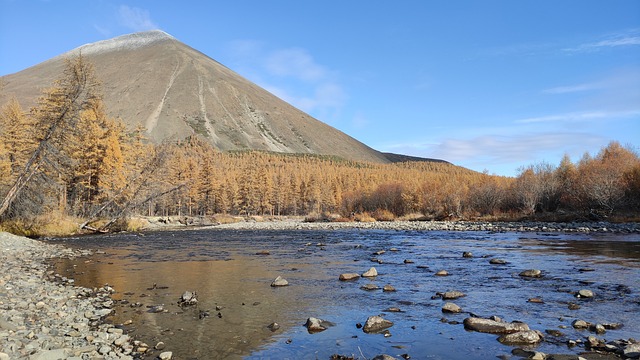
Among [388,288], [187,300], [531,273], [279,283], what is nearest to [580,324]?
[388,288]

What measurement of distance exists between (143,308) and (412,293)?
7797 millimetres

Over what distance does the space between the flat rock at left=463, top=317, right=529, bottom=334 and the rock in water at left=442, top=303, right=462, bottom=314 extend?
3.79 ft

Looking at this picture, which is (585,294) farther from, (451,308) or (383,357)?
(383,357)

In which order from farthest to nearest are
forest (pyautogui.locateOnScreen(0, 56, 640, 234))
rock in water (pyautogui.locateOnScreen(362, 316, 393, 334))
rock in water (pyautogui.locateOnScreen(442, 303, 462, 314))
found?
forest (pyautogui.locateOnScreen(0, 56, 640, 234)) → rock in water (pyautogui.locateOnScreen(442, 303, 462, 314)) → rock in water (pyautogui.locateOnScreen(362, 316, 393, 334))

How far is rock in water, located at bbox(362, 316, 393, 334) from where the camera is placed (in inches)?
365

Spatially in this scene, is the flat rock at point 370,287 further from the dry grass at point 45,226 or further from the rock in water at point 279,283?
the dry grass at point 45,226

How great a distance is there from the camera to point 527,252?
2322cm

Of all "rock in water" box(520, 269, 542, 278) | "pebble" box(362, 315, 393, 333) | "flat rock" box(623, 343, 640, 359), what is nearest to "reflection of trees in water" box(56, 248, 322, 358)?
"pebble" box(362, 315, 393, 333)

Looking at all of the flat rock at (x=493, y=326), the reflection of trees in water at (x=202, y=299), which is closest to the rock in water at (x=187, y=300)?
the reflection of trees in water at (x=202, y=299)

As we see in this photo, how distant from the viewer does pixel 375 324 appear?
9.42 metres

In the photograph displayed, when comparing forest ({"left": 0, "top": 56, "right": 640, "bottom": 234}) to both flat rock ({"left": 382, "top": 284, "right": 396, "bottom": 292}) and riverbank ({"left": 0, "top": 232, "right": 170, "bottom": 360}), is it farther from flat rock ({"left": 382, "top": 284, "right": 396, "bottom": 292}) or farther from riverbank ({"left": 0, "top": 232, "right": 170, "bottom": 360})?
flat rock ({"left": 382, "top": 284, "right": 396, "bottom": 292})

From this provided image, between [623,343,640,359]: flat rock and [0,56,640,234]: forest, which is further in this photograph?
[0,56,640,234]: forest

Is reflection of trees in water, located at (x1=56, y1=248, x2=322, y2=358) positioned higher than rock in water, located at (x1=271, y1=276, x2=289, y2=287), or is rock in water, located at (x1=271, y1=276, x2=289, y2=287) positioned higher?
rock in water, located at (x1=271, y1=276, x2=289, y2=287)

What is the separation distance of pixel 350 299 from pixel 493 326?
4.29m
